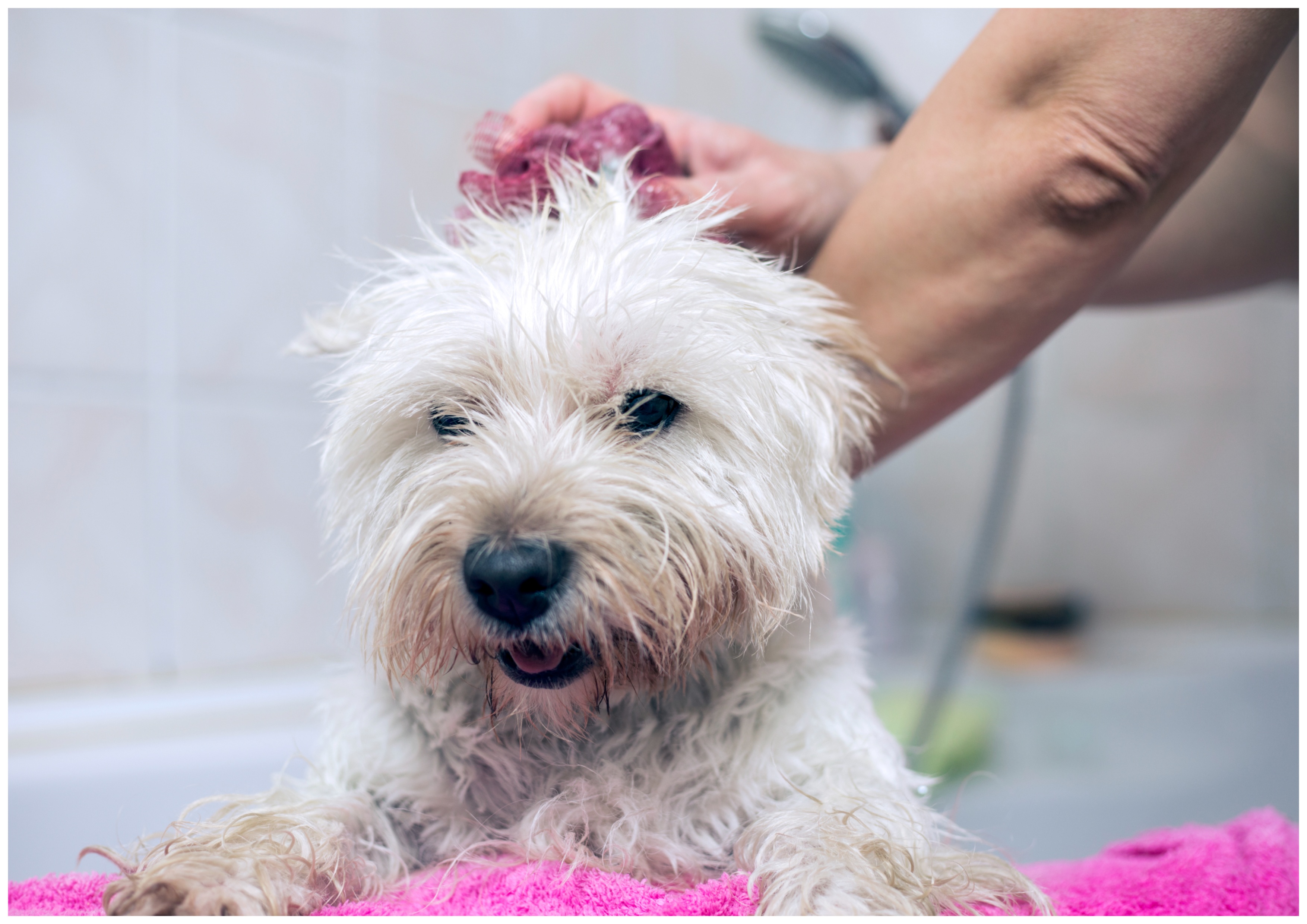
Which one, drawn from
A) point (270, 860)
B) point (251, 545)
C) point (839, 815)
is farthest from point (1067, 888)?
point (251, 545)

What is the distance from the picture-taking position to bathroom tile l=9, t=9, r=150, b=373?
102cm

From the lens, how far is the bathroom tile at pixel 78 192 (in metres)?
1.02

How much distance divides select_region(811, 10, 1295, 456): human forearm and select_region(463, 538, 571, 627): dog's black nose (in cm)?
31

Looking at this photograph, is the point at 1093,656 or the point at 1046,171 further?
the point at 1093,656

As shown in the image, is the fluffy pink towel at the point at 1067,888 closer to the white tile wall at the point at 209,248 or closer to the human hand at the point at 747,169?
the human hand at the point at 747,169

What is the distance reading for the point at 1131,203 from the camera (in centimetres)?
55

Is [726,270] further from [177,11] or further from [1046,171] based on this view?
[177,11]

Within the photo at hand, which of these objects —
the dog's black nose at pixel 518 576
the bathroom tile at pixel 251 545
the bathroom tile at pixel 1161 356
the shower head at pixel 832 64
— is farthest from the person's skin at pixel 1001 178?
the bathroom tile at pixel 1161 356

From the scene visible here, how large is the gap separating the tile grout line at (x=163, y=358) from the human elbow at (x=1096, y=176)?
1.06m

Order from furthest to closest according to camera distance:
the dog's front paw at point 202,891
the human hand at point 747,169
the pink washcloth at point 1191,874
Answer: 1. the human hand at point 747,169
2. the pink washcloth at point 1191,874
3. the dog's front paw at point 202,891

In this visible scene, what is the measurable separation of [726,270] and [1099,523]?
5.90ft

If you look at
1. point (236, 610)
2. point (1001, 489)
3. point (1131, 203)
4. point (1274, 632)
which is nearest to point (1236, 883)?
point (1131, 203)

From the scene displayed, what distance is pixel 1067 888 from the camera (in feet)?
1.81

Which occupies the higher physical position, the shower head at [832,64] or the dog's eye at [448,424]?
the shower head at [832,64]
